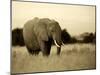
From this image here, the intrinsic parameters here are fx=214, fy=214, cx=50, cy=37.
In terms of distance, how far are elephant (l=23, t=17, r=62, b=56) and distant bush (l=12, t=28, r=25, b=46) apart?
0.14ft

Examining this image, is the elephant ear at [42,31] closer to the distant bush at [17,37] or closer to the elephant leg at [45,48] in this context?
the elephant leg at [45,48]

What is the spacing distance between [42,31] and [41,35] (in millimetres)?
50

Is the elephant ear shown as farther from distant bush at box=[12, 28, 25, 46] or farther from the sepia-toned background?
distant bush at box=[12, 28, 25, 46]

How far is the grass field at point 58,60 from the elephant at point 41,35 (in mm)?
62

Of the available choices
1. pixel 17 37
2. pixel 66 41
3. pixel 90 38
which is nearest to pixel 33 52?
pixel 17 37

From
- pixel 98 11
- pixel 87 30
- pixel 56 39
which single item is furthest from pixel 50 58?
pixel 98 11

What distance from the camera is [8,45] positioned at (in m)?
2.41

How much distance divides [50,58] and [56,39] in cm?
24

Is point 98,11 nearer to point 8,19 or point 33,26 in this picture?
point 33,26

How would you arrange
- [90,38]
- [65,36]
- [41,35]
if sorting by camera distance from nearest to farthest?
[41,35] < [65,36] < [90,38]

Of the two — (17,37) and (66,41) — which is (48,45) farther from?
(17,37)

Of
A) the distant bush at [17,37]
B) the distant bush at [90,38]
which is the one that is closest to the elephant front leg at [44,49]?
the distant bush at [17,37]

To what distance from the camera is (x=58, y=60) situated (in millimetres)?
2635

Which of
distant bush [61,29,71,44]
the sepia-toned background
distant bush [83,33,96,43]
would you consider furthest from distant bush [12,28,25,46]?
distant bush [83,33,96,43]
